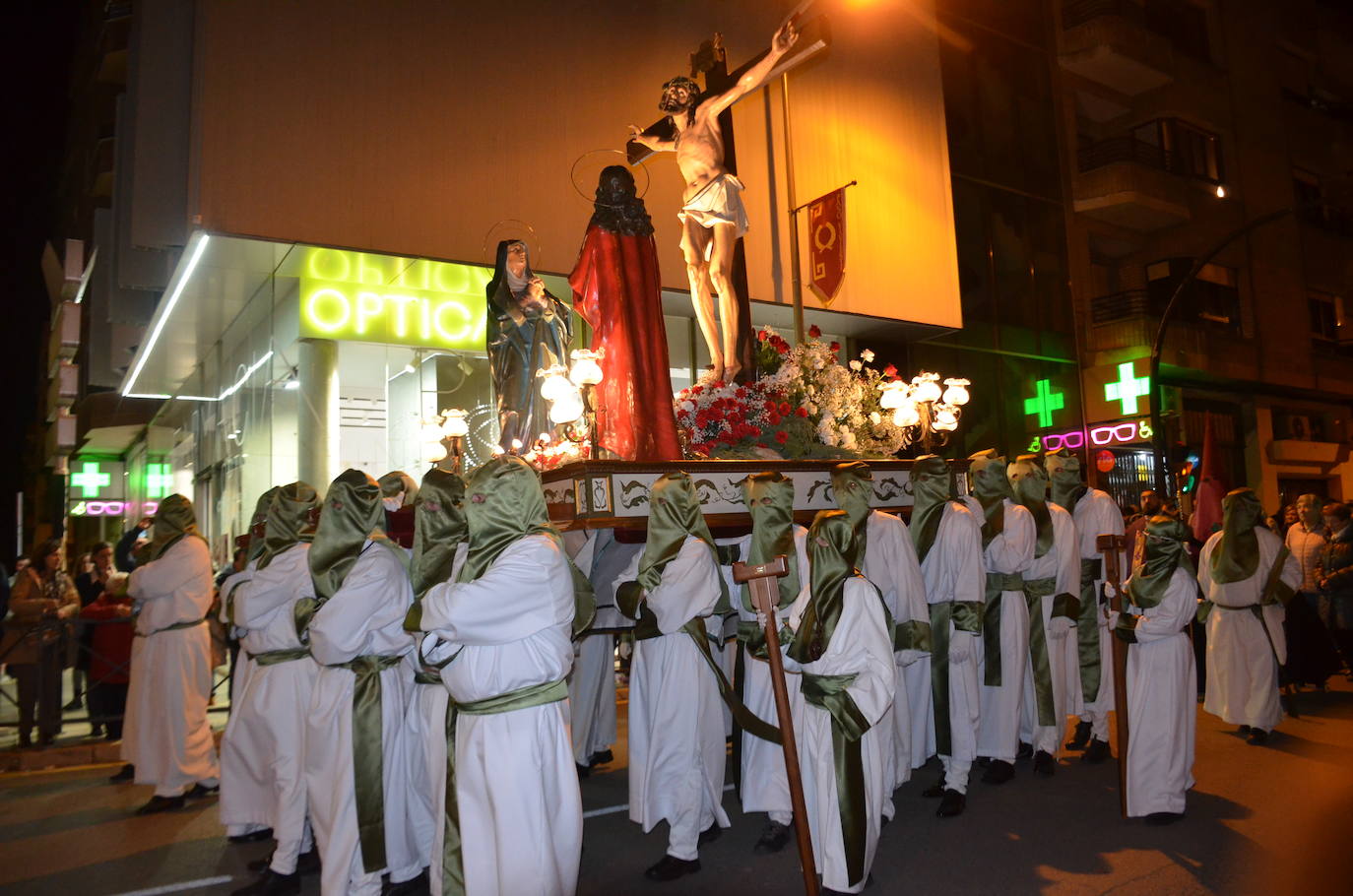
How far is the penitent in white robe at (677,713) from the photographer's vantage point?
5.65 m

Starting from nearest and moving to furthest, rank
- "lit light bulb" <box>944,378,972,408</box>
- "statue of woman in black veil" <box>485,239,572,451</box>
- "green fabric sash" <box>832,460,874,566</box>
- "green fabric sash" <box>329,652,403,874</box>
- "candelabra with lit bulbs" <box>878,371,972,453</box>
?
"green fabric sash" <box>329,652,403,874</box> < "green fabric sash" <box>832,460,874,566</box> < "statue of woman in black veil" <box>485,239,572,451</box> < "candelabra with lit bulbs" <box>878,371,972,453</box> < "lit light bulb" <box>944,378,972,408</box>

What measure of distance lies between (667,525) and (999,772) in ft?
10.7

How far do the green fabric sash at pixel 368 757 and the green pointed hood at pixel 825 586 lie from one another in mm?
2217

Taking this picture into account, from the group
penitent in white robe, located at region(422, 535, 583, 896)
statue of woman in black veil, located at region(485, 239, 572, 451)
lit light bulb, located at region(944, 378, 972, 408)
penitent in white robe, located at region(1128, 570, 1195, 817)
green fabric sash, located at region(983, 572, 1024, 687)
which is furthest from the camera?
lit light bulb, located at region(944, 378, 972, 408)

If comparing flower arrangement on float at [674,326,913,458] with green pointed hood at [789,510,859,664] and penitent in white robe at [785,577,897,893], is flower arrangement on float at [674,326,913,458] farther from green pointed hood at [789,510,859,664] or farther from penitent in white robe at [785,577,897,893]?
penitent in white robe at [785,577,897,893]

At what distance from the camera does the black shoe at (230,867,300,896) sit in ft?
17.0

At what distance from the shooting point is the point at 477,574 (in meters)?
4.42

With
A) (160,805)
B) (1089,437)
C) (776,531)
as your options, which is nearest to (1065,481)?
(776,531)

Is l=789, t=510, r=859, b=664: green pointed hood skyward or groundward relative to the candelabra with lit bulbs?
groundward

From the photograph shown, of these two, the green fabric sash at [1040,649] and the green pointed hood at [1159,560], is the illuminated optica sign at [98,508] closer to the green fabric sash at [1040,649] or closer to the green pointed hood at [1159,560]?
the green fabric sash at [1040,649]

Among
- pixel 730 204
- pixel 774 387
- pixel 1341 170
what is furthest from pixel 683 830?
pixel 1341 170

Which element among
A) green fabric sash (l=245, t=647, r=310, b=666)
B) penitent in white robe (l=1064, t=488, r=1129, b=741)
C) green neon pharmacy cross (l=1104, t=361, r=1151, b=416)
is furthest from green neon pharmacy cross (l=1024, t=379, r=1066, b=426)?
green fabric sash (l=245, t=647, r=310, b=666)

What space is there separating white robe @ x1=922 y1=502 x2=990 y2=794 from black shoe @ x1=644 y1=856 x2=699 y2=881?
200cm

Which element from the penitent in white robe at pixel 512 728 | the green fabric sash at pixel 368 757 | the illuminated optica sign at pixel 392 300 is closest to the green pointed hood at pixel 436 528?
the green fabric sash at pixel 368 757
